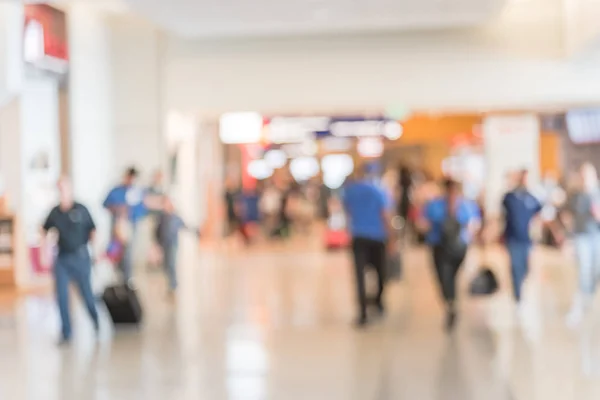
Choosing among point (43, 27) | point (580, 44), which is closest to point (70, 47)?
point (43, 27)

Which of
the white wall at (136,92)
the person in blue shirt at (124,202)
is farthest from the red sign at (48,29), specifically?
the person in blue shirt at (124,202)

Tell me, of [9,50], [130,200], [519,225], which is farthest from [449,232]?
[9,50]

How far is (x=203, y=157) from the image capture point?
24406 millimetres

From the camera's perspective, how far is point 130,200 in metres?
14.0

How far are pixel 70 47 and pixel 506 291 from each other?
829 centimetres

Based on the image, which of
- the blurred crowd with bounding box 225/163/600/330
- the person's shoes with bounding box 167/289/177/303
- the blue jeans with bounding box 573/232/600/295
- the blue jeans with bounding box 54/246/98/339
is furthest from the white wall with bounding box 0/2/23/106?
the blue jeans with bounding box 573/232/600/295

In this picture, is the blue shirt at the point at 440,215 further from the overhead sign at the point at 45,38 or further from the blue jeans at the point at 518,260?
the overhead sign at the point at 45,38

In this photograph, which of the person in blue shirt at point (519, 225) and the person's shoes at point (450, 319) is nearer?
the person's shoes at point (450, 319)

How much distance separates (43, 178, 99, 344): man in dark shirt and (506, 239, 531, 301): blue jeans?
14.5 feet

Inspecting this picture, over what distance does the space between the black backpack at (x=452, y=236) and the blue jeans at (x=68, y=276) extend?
3692 mm

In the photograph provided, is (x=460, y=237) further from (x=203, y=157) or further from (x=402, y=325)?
(x=203, y=157)

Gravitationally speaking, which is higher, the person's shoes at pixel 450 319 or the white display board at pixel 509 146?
the white display board at pixel 509 146

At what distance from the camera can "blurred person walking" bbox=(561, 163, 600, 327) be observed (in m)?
10.7

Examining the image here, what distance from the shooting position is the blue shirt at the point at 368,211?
10281 mm
